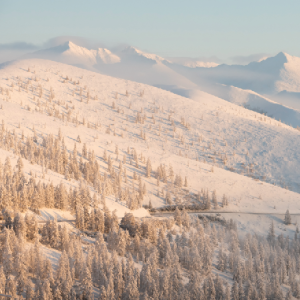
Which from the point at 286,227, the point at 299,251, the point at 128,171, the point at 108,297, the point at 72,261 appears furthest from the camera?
the point at 128,171

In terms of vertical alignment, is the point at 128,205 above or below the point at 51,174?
below

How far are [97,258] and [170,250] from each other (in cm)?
2033

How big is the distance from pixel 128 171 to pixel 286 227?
6561 centimetres

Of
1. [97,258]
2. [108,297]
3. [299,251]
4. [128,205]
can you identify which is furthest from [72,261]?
[299,251]

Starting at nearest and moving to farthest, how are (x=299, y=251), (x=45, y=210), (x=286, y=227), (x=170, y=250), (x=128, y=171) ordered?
(x=170, y=250)
(x=45, y=210)
(x=299, y=251)
(x=286, y=227)
(x=128, y=171)

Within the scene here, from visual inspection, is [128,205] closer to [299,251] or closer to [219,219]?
[219,219]

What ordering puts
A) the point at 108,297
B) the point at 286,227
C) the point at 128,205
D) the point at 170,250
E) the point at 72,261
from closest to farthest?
the point at 108,297 → the point at 72,261 → the point at 170,250 → the point at 128,205 → the point at 286,227

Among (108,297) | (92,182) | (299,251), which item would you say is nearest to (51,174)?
(92,182)

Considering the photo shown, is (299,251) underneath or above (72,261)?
underneath

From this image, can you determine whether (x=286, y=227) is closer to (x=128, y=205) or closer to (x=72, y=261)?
(x=128, y=205)

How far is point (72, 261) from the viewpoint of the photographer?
78812 mm

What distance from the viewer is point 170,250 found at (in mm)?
94375

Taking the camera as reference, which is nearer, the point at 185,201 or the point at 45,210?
the point at 45,210

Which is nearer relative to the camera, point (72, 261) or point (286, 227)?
point (72, 261)
